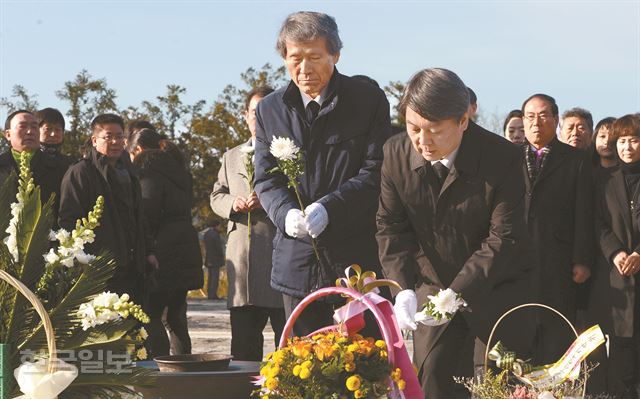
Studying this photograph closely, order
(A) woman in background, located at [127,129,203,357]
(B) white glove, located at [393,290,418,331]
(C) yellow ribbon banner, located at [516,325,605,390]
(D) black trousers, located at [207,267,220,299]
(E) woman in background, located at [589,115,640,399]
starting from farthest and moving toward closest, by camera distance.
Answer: (D) black trousers, located at [207,267,220,299], (A) woman in background, located at [127,129,203,357], (E) woman in background, located at [589,115,640,399], (C) yellow ribbon banner, located at [516,325,605,390], (B) white glove, located at [393,290,418,331]

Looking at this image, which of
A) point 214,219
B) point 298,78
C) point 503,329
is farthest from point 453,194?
point 214,219

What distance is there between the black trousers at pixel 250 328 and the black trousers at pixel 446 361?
6.56 ft

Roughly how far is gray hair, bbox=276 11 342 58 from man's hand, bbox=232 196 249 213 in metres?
1.93

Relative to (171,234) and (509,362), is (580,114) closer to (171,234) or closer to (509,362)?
(171,234)

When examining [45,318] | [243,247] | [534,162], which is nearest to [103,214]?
[243,247]

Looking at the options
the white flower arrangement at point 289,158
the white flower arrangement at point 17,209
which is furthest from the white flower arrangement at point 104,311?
the white flower arrangement at point 289,158

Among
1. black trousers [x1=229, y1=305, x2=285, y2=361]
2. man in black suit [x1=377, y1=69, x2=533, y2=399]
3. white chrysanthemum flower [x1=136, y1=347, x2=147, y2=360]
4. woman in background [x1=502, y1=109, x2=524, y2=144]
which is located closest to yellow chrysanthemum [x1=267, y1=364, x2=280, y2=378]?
white chrysanthemum flower [x1=136, y1=347, x2=147, y2=360]

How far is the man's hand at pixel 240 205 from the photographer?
6.86m

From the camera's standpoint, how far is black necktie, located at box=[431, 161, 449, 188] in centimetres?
462

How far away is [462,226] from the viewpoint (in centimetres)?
464

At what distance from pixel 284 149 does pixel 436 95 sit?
33.7 inches

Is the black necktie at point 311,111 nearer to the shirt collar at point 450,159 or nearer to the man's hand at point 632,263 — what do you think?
the shirt collar at point 450,159

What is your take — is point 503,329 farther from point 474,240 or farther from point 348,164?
point 348,164

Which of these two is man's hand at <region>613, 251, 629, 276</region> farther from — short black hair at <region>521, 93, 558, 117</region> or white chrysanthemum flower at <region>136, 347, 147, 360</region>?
white chrysanthemum flower at <region>136, 347, 147, 360</region>
